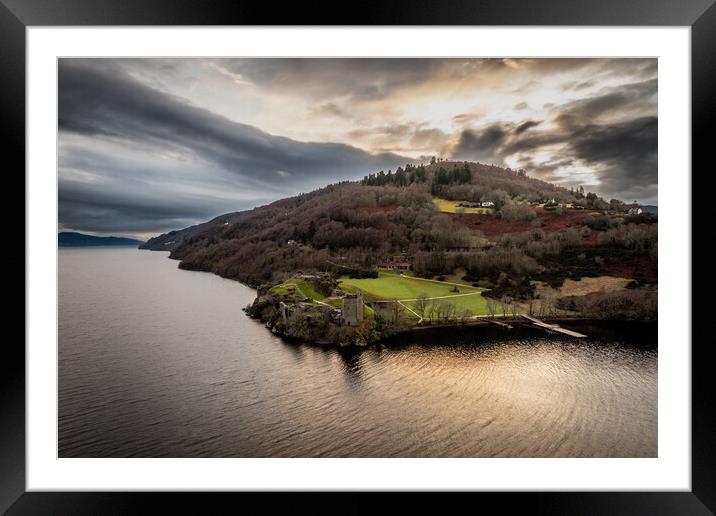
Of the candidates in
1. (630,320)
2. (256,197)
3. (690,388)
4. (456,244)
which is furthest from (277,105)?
(630,320)

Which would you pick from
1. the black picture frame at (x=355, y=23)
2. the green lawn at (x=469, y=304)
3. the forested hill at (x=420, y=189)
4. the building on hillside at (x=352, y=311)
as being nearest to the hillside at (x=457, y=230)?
the forested hill at (x=420, y=189)

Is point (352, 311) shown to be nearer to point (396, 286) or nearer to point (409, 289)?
point (396, 286)

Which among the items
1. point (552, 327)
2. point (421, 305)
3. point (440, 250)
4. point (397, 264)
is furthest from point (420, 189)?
point (552, 327)

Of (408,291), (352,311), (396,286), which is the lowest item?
(352,311)

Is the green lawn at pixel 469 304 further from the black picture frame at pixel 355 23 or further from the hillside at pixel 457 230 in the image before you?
the black picture frame at pixel 355 23

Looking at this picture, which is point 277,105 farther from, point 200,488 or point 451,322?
point 451,322

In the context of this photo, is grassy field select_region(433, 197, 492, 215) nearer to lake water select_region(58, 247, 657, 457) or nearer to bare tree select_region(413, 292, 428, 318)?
bare tree select_region(413, 292, 428, 318)

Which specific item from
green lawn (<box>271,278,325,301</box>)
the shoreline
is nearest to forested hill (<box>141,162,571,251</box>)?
green lawn (<box>271,278,325,301</box>)
